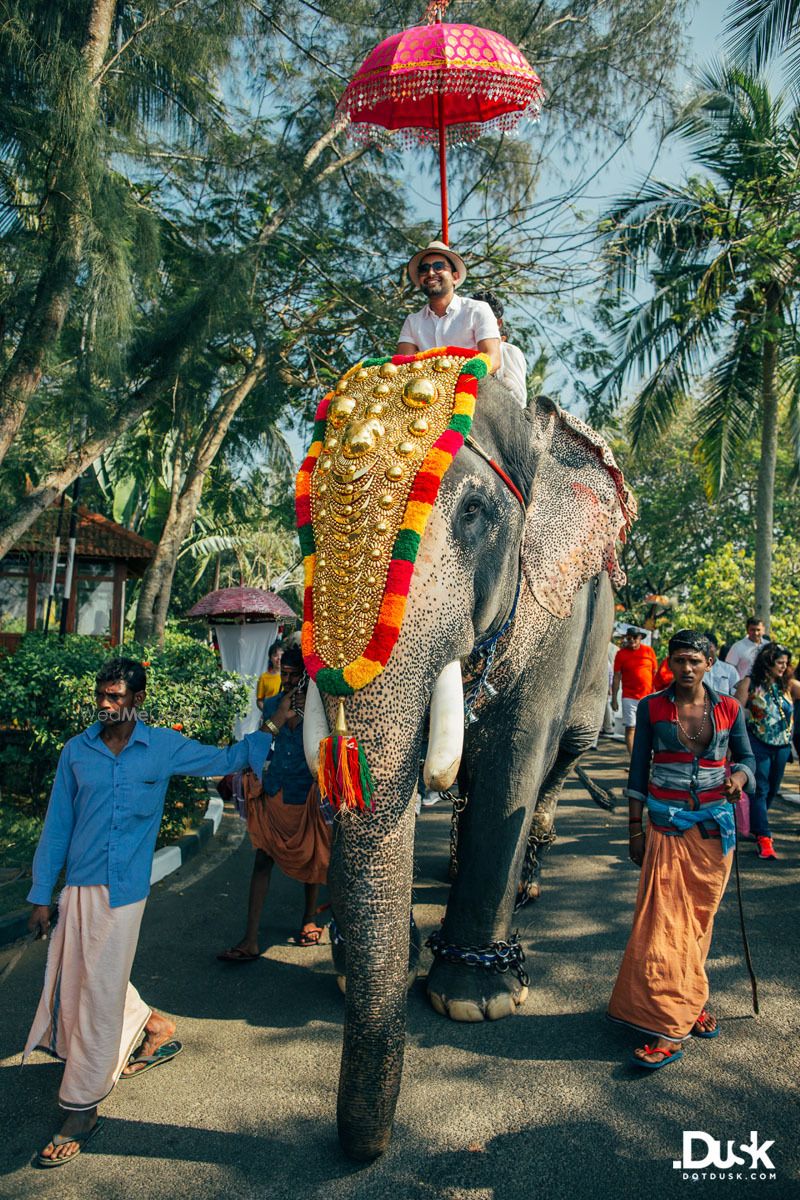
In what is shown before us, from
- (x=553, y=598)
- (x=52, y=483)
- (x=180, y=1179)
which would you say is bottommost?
(x=180, y=1179)

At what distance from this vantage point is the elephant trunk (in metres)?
2.49

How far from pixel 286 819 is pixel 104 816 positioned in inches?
55.6

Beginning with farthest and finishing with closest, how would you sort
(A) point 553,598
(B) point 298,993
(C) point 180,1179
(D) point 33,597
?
(D) point 33,597 → (B) point 298,993 → (A) point 553,598 → (C) point 180,1179

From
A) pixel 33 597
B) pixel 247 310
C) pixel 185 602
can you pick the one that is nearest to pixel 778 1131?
pixel 247 310

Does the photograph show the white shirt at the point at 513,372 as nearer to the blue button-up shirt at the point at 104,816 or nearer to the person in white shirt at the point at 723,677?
the blue button-up shirt at the point at 104,816

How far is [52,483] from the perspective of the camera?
7.42 metres

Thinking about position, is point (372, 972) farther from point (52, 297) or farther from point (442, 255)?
point (52, 297)

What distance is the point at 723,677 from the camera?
8320 mm

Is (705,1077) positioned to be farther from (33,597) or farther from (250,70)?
(33,597)

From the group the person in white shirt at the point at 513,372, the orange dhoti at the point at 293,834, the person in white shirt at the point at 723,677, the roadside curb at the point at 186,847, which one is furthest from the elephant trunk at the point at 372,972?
the person in white shirt at the point at 723,677

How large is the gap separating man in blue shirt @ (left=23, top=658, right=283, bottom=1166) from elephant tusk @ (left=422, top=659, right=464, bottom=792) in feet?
3.70

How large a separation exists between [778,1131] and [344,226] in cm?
1078

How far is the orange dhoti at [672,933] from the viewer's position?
348 cm

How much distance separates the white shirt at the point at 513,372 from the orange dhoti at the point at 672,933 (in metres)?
1.95
